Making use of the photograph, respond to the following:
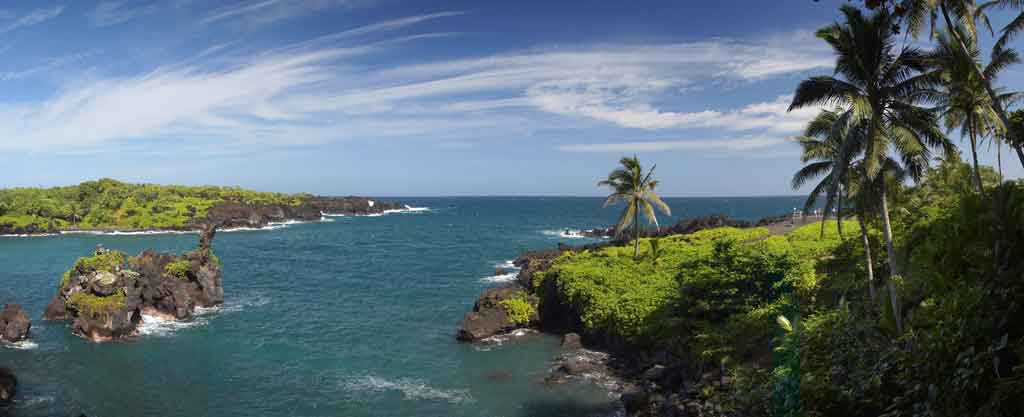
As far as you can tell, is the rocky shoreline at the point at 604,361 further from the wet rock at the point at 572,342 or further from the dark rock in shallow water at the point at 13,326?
the dark rock in shallow water at the point at 13,326

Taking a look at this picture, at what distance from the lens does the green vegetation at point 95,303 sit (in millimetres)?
40562

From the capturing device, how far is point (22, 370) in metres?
33.3

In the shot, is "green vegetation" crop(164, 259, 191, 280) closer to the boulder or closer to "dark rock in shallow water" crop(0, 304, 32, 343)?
"dark rock in shallow water" crop(0, 304, 32, 343)

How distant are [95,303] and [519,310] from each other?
1266 inches

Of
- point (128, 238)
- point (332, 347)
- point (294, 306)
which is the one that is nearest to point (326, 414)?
point (332, 347)

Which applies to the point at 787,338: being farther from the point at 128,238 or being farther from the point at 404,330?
the point at 128,238

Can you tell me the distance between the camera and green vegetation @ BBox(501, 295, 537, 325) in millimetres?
38188

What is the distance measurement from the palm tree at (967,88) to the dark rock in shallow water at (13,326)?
179 ft

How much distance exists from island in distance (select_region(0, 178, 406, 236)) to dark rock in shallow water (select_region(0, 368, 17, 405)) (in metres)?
117

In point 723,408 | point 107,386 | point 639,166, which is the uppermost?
point 639,166

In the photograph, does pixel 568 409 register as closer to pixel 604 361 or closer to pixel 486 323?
pixel 604 361

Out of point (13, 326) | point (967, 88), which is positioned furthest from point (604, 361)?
point (13, 326)

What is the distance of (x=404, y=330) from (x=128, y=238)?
106711 mm

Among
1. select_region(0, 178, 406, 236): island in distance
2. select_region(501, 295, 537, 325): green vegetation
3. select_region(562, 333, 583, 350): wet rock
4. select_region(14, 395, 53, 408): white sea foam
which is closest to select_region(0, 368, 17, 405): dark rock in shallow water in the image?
select_region(14, 395, 53, 408): white sea foam
